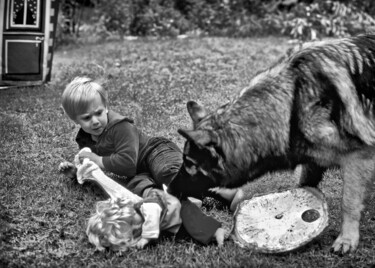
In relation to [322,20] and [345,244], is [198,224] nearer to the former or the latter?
[345,244]

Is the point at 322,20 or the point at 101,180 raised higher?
the point at 101,180

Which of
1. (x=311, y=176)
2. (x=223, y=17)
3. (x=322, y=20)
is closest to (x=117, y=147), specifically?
(x=311, y=176)

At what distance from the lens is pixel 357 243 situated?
3371mm

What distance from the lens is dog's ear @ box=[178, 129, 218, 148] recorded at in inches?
123

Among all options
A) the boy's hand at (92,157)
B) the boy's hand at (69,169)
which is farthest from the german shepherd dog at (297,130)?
the boy's hand at (69,169)

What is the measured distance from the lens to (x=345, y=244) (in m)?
3.34

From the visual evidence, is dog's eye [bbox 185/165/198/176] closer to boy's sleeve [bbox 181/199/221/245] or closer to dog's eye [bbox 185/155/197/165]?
dog's eye [bbox 185/155/197/165]

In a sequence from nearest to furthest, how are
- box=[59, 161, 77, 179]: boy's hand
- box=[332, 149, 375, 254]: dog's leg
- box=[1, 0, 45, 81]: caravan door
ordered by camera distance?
box=[332, 149, 375, 254]: dog's leg < box=[59, 161, 77, 179]: boy's hand < box=[1, 0, 45, 81]: caravan door

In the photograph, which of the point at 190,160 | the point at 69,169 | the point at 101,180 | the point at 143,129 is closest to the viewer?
the point at 190,160

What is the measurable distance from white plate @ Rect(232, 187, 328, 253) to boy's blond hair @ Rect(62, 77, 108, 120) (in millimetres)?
1360

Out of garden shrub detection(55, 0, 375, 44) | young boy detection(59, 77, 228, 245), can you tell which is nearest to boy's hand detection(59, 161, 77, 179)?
young boy detection(59, 77, 228, 245)

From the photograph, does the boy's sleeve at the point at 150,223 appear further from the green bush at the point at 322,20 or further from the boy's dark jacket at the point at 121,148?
the green bush at the point at 322,20

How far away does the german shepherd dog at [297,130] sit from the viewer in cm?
327

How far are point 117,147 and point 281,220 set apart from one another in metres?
1.36
